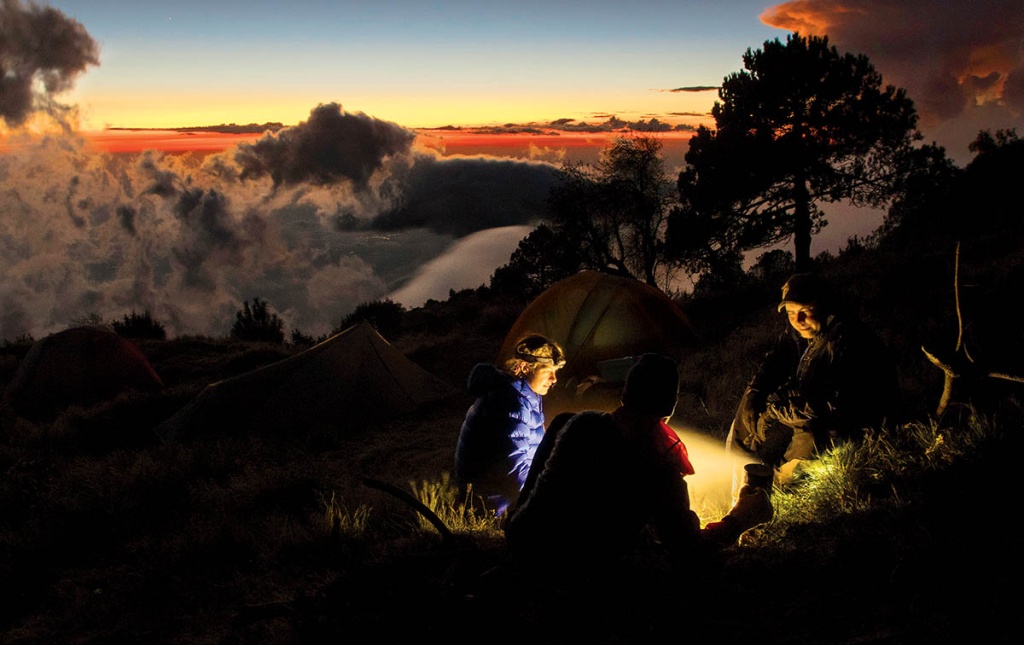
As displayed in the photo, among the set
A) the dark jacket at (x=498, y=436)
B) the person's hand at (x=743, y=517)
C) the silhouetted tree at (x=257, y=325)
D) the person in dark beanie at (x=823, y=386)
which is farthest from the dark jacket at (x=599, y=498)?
the silhouetted tree at (x=257, y=325)

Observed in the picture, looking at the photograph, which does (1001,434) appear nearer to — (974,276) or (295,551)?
(295,551)

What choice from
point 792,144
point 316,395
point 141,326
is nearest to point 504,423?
point 316,395

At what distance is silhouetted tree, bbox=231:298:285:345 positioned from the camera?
25453 mm

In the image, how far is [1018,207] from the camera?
1822 cm

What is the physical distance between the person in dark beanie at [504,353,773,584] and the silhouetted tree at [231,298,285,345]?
23.4 meters

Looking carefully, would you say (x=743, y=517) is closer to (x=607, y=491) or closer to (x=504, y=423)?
(x=607, y=491)

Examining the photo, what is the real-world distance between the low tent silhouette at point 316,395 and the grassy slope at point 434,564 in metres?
1.37

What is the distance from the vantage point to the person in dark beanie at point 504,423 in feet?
15.1

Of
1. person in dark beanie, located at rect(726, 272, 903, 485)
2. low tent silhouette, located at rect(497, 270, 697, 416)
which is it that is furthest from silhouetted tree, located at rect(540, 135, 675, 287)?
person in dark beanie, located at rect(726, 272, 903, 485)

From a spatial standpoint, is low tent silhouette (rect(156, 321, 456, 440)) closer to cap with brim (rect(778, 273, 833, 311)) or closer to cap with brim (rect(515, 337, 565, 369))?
cap with brim (rect(515, 337, 565, 369))

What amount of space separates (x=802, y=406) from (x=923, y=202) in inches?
700

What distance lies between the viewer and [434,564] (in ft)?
12.2

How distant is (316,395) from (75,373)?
23.2 feet

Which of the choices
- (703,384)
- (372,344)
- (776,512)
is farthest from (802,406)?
(372,344)
